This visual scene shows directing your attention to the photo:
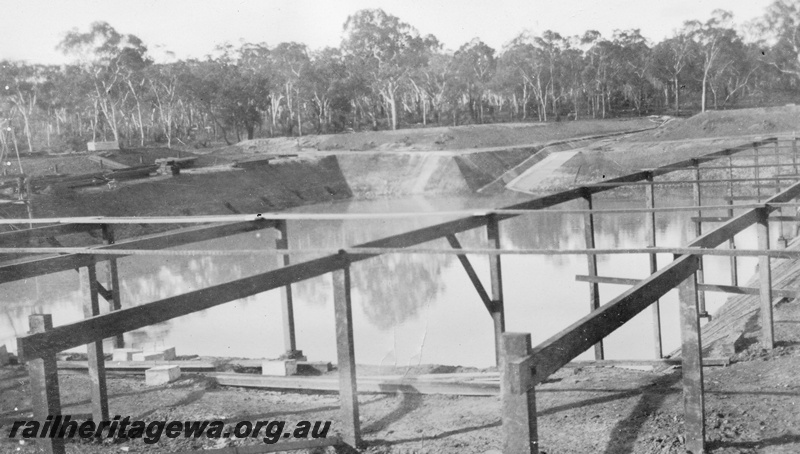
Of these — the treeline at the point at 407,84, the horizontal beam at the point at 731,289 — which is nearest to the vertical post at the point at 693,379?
the horizontal beam at the point at 731,289

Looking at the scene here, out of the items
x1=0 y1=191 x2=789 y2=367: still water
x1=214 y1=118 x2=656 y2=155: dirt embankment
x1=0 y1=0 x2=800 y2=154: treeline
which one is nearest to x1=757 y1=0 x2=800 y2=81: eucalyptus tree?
x1=0 y1=0 x2=800 y2=154: treeline

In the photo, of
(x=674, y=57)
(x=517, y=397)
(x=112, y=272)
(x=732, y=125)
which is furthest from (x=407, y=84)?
(x=517, y=397)

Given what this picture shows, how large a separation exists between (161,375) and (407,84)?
222ft

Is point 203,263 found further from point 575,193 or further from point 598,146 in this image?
point 598,146

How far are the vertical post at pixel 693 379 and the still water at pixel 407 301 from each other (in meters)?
6.87

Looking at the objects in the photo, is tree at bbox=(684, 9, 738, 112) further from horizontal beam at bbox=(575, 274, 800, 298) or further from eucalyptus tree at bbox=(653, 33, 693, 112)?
horizontal beam at bbox=(575, 274, 800, 298)

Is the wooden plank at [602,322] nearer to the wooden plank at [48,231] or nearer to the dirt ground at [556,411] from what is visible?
the dirt ground at [556,411]

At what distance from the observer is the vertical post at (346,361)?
6.29 metres

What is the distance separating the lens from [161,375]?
28.2 ft

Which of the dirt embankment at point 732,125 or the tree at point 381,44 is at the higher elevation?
the tree at point 381,44

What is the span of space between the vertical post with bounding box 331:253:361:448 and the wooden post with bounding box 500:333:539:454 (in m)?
2.30

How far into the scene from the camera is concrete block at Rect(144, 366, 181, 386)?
28.1ft

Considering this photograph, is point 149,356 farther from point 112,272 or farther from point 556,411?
point 556,411

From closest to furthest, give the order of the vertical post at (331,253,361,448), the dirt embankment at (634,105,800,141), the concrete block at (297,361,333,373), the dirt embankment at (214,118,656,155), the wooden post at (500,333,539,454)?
the wooden post at (500,333,539,454) < the vertical post at (331,253,361,448) < the concrete block at (297,361,333,373) < the dirt embankment at (634,105,800,141) < the dirt embankment at (214,118,656,155)
